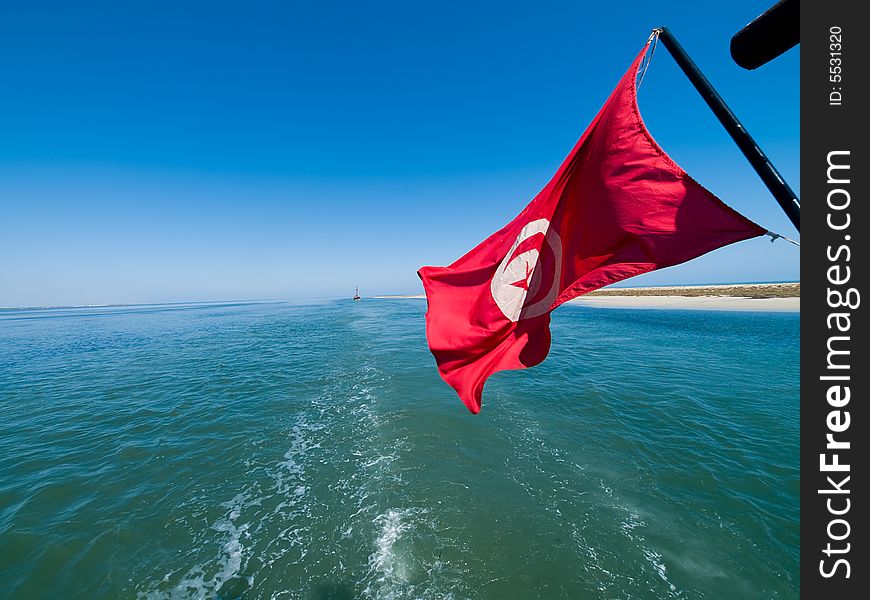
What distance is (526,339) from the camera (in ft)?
15.6

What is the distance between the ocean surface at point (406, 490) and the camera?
5.01m

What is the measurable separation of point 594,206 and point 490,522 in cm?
628

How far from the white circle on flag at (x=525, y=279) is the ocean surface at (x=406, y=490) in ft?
A: 14.7
